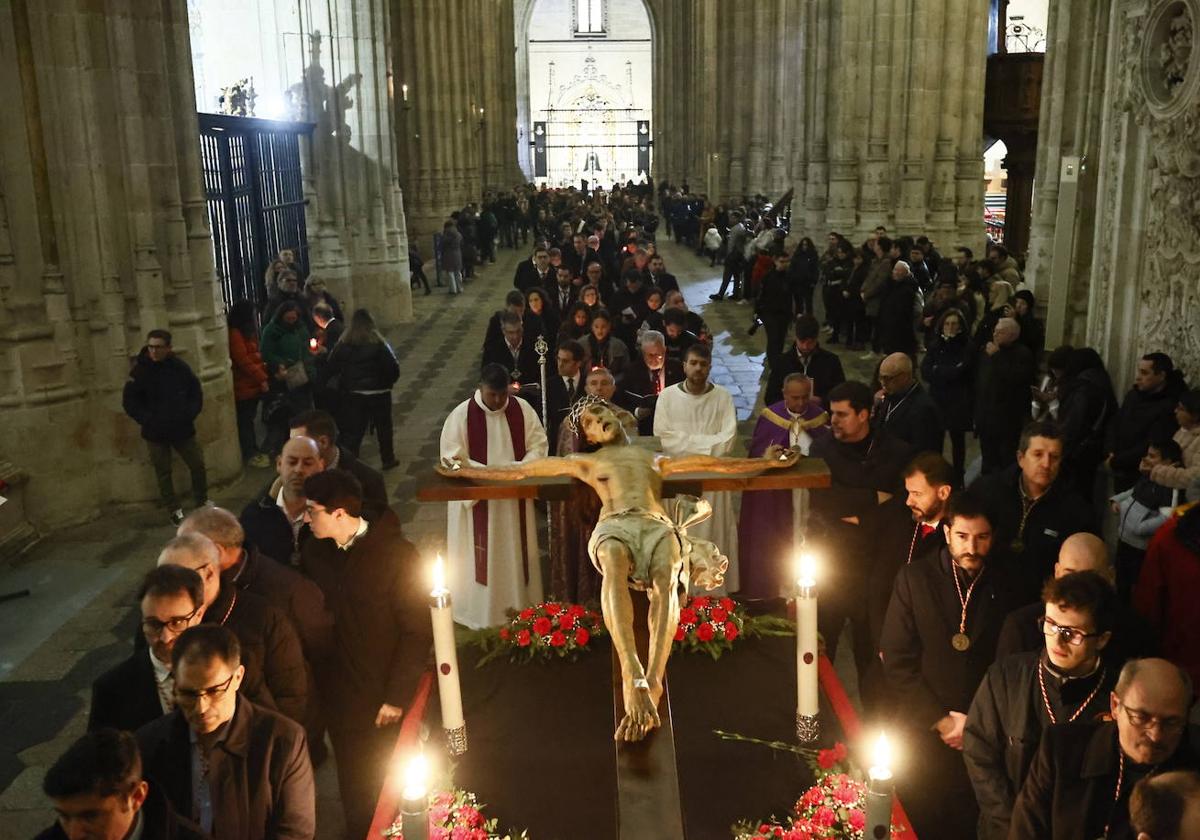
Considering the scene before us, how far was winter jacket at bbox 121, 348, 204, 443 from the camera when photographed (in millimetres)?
9375

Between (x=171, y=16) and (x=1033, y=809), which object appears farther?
(x=171, y=16)

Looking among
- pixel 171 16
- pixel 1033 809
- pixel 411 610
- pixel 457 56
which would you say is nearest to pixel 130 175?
pixel 171 16

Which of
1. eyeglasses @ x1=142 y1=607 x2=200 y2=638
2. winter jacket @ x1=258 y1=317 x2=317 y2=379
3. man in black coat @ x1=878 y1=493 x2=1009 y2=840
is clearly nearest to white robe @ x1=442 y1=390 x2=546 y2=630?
man in black coat @ x1=878 y1=493 x2=1009 y2=840

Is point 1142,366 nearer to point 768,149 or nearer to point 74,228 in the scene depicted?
point 74,228

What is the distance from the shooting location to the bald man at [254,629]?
160 inches

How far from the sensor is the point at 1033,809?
3455 millimetres

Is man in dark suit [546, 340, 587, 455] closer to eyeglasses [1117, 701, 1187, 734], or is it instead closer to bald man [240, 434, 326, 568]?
bald man [240, 434, 326, 568]

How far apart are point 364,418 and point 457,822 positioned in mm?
7689

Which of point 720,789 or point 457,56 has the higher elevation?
point 457,56

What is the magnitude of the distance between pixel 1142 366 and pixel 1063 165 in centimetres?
372

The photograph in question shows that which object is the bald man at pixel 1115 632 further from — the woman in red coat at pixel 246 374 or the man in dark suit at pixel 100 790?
the woman in red coat at pixel 246 374

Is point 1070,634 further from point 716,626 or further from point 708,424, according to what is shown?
point 708,424

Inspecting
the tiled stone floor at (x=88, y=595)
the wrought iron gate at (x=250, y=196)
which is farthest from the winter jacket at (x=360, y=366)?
the wrought iron gate at (x=250, y=196)

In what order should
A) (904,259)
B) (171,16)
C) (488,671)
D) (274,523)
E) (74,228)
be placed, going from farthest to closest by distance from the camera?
(904,259)
(171,16)
(74,228)
(274,523)
(488,671)
